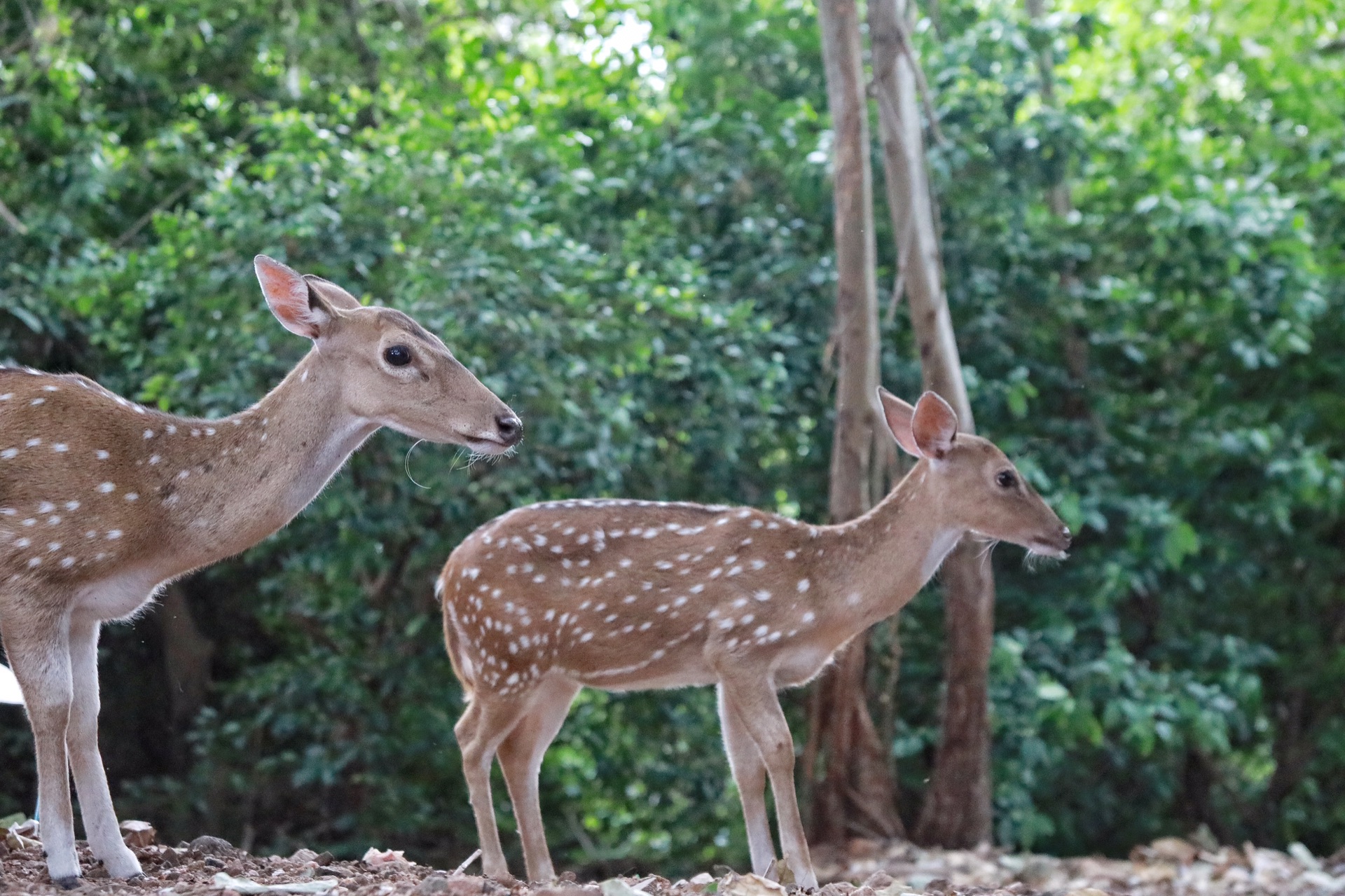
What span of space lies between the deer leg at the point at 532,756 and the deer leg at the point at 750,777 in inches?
26.1

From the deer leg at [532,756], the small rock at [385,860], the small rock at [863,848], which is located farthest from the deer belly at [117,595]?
the small rock at [863,848]

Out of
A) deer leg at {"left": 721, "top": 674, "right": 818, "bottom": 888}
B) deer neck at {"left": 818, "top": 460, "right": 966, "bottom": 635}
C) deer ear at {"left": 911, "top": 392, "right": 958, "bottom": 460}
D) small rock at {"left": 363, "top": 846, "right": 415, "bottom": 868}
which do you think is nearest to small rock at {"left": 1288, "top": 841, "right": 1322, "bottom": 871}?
deer neck at {"left": 818, "top": 460, "right": 966, "bottom": 635}

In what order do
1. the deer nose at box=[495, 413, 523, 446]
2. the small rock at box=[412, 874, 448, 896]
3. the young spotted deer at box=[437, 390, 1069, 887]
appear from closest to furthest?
the small rock at box=[412, 874, 448, 896] < the deer nose at box=[495, 413, 523, 446] < the young spotted deer at box=[437, 390, 1069, 887]

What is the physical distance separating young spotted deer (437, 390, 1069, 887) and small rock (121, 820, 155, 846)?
1127 millimetres

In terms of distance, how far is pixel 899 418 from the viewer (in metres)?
6.09

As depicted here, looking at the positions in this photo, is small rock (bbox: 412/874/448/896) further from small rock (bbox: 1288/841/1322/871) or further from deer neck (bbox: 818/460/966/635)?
small rock (bbox: 1288/841/1322/871)

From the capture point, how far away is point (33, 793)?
34.0 feet

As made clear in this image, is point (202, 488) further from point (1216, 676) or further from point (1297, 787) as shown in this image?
point (1297, 787)

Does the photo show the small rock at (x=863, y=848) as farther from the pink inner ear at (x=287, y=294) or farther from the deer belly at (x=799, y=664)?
the pink inner ear at (x=287, y=294)

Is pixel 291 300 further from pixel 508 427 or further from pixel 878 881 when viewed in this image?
pixel 878 881

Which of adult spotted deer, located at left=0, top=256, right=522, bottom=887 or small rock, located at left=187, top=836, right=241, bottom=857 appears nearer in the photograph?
adult spotted deer, located at left=0, top=256, right=522, bottom=887

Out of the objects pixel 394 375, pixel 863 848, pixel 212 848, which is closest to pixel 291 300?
pixel 394 375

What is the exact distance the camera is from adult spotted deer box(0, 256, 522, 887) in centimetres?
423

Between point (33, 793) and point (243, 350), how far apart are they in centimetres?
434
